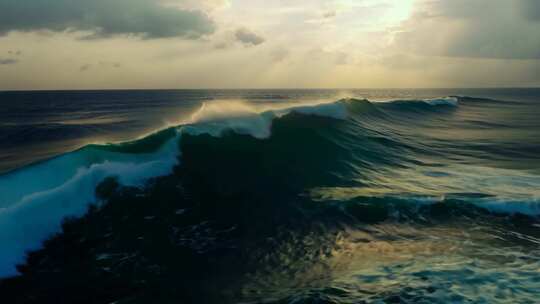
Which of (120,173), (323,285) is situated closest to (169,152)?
(120,173)

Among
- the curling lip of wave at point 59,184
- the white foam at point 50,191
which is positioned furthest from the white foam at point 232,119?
the white foam at point 50,191

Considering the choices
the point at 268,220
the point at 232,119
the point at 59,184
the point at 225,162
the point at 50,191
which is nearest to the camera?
the point at 50,191

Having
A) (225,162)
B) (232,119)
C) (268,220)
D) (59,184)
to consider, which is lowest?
(268,220)

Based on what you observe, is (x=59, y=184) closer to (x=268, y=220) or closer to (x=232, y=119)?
(x=268, y=220)

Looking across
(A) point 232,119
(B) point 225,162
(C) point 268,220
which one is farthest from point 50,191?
(A) point 232,119

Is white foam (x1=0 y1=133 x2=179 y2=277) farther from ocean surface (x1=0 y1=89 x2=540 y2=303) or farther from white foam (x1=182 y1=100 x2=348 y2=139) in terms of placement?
white foam (x1=182 y1=100 x2=348 y2=139)

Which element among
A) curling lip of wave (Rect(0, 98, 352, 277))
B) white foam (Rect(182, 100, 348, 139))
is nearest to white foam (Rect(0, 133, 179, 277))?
curling lip of wave (Rect(0, 98, 352, 277))

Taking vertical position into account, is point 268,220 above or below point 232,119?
below

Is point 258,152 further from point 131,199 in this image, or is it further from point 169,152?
point 131,199

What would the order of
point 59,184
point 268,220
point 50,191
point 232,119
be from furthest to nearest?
point 232,119 → point 268,220 → point 59,184 → point 50,191
